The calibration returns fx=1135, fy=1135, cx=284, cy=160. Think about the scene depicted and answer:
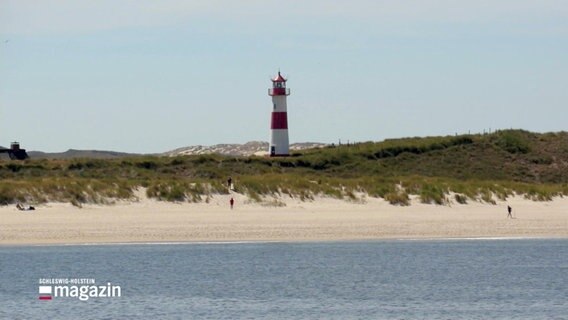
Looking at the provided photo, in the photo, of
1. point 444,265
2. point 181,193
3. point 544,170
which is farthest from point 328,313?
point 544,170

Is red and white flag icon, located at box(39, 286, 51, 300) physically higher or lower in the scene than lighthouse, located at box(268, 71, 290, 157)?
lower

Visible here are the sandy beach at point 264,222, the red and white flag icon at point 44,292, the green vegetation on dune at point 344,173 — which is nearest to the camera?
the red and white flag icon at point 44,292

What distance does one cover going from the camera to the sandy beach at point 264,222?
91.7 ft

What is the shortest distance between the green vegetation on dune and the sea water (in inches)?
206

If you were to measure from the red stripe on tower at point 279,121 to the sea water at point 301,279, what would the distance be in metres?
24.4

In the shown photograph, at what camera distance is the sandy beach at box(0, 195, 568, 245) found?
27953mm

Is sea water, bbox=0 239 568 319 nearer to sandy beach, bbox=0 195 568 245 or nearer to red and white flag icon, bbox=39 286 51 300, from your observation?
red and white flag icon, bbox=39 286 51 300

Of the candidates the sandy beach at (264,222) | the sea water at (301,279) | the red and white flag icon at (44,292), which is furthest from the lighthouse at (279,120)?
the red and white flag icon at (44,292)

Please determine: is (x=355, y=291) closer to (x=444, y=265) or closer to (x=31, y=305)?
(x=444, y=265)

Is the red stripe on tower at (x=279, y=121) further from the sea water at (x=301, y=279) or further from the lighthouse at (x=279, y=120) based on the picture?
the sea water at (x=301, y=279)

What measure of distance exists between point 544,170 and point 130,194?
22889 mm

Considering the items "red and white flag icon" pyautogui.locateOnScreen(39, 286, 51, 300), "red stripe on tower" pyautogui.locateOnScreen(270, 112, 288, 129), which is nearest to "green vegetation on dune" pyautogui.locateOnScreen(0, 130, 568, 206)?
"red stripe on tower" pyautogui.locateOnScreen(270, 112, 288, 129)

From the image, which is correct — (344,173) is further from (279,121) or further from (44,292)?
(44,292)

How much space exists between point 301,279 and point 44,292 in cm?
530
